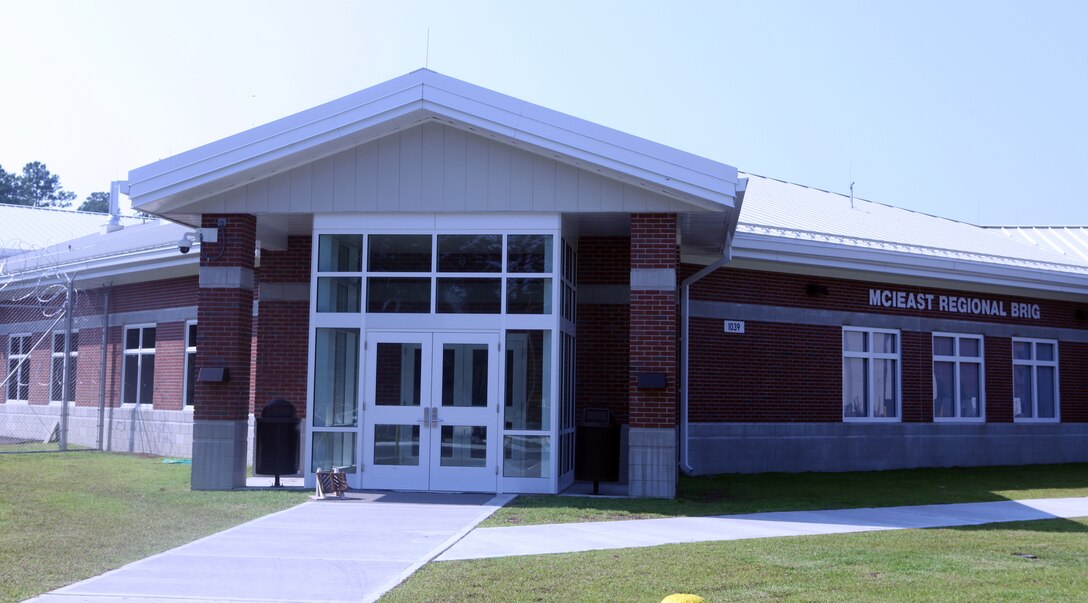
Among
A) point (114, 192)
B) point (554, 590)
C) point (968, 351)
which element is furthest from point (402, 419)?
point (114, 192)

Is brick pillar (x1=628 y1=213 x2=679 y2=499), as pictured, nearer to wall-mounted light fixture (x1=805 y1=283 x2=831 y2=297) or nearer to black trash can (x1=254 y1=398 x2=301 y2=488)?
black trash can (x1=254 y1=398 x2=301 y2=488)

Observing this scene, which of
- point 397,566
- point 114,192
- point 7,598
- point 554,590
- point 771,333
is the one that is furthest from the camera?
point 114,192

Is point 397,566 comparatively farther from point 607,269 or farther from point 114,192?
point 114,192

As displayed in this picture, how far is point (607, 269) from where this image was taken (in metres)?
16.6

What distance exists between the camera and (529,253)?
45.4ft

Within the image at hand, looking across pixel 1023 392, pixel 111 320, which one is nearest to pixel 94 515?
pixel 111 320

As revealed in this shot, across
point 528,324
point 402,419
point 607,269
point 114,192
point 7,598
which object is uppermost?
point 114,192

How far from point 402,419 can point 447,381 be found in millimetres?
764

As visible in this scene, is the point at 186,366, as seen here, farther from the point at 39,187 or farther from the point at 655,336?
the point at 39,187

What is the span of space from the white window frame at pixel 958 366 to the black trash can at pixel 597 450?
920cm

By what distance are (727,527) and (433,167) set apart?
5945mm

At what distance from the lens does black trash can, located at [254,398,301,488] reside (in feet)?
47.1

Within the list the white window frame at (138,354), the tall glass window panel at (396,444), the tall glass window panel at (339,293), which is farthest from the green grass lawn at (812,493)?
the white window frame at (138,354)

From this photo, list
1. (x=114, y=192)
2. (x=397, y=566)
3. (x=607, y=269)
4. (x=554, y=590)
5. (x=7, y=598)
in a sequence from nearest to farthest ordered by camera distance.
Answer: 1. (x=7, y=598)
2. (x=554, y=590)
3. (x=397, y=566)
4. (x=607, y=269)
5. (x=114, y=192)
